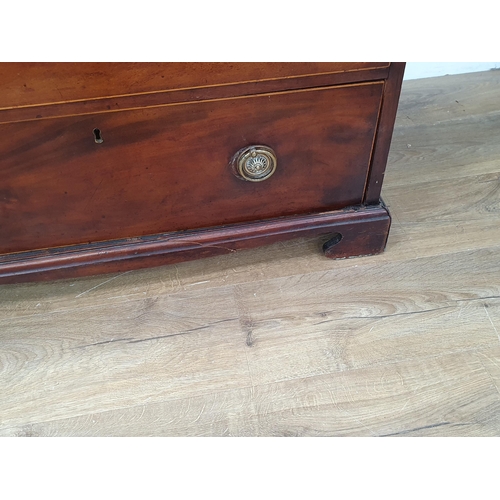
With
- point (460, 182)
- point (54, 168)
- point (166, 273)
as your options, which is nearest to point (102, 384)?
point (166, 273)

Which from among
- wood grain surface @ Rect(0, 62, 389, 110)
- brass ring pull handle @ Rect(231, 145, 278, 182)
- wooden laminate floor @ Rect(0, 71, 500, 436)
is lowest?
wooden laminate floor @ Rect(0, 71, 500, 436)

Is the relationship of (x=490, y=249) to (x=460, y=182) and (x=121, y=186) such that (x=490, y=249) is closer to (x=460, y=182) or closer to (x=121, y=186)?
(x=460, y=182)

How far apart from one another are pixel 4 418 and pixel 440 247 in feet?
3.13

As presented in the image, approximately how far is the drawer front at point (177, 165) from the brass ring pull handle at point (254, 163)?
14 millimetres

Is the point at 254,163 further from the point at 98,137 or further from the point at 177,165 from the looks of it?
the point at 98,137

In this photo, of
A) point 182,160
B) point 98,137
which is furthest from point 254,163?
point 98,137

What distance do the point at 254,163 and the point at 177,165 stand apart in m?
0.14

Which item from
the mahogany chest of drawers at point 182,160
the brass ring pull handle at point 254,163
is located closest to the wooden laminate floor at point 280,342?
the mahogany chest of drawers at point 182,160

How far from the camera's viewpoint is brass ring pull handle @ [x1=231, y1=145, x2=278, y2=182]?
95cm

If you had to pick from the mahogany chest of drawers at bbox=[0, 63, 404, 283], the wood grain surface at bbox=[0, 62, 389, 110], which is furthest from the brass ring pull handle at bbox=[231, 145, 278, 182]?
the wood grain surface at bbox=[0, 62, 389, 110]

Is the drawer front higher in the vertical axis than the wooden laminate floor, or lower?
higher

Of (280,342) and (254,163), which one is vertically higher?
(254,163)

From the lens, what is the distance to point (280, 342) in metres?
1.05

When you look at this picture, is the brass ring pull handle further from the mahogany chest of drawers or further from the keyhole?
the keyhole
